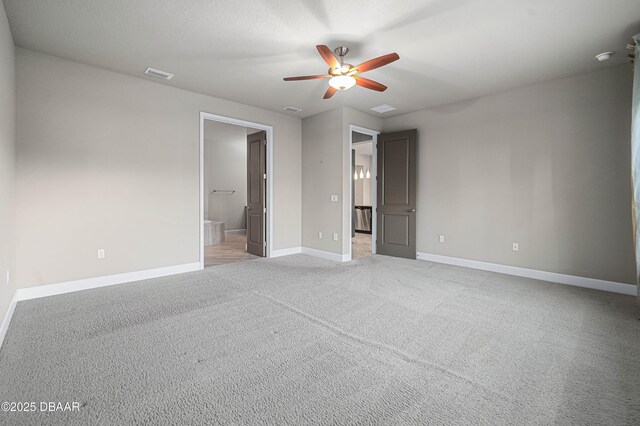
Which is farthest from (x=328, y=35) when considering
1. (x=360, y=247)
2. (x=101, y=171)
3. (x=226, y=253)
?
(x=360, y=247)

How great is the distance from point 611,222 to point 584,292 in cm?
95

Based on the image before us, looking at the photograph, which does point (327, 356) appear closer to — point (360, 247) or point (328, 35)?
point (328, 35)

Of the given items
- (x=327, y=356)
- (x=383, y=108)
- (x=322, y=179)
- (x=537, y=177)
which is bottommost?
(x=327, y=356)

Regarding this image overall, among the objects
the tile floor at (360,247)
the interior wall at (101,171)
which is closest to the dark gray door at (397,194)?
the tile floor at (360,247)

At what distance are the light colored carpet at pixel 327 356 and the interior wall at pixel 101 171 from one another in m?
0.62

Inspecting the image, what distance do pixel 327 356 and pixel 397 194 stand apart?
4181 millimetres

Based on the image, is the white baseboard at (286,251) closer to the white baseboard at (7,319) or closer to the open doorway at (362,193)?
the open doorway at (362,193)

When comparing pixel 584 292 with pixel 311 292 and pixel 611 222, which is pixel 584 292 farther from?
pixel 311 292

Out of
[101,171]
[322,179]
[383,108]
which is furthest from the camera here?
[322,179]

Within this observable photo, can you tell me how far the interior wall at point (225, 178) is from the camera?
9.08 meters

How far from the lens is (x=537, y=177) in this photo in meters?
4.25

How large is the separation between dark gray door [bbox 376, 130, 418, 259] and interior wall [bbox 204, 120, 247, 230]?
189 inches

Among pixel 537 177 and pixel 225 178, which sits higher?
pixel 225 178

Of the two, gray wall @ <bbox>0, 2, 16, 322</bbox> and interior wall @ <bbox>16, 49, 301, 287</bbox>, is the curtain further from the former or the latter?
gray wall @ <bbox>0, 2, 16, 322</bbox>
